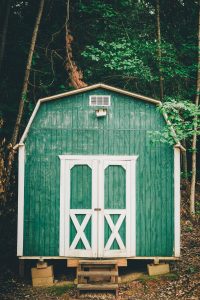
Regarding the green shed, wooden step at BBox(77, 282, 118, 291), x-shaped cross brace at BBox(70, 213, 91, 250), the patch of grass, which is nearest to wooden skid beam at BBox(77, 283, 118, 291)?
wooden step at BBox(77, 282, 118, 291)

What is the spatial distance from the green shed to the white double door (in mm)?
23

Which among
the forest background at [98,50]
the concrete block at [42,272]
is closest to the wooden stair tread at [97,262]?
the concrete block at [42,272]

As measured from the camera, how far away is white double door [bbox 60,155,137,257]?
798 centimetres

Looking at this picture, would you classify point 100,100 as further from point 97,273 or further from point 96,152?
point 97,273

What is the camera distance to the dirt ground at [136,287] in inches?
287

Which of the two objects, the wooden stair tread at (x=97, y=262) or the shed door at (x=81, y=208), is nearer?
the wooden stair tread at (x=97, y=262)

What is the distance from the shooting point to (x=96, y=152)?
8.15 m

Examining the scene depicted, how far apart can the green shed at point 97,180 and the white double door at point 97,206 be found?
23mm

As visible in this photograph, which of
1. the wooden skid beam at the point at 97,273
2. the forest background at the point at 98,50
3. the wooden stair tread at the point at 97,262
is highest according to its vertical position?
the forest background at the point at 98,50

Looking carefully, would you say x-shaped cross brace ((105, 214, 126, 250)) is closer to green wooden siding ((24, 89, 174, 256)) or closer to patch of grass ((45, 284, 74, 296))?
green wooden siding ((24, 89, 174, 256))

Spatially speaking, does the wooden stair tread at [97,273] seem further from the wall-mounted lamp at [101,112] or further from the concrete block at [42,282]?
the wall-mounted lamp at [101,112]

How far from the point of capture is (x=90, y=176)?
8.09m

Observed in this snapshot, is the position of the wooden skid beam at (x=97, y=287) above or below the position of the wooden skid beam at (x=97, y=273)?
below

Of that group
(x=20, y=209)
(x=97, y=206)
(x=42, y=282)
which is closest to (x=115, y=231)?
(x=97, y=206)
